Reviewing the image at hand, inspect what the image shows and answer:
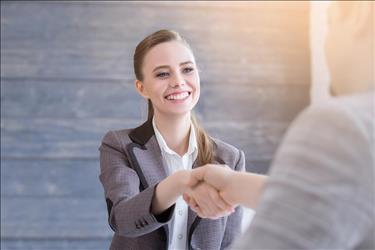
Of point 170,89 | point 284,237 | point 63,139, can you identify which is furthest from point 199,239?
point 63,139

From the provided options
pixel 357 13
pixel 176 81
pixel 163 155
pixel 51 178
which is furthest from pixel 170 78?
pixel 51 178

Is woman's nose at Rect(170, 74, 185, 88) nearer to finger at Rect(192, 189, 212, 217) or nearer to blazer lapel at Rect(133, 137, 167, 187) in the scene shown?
blazer lapel at Rect(133, 137, 167, 187)

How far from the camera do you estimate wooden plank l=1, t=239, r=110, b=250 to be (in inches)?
81.8

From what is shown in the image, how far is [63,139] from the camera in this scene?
208cm

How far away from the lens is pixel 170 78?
3.94ft

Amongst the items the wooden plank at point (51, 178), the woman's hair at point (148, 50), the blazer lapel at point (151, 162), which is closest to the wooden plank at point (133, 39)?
the wooden plank at point (51, 178)

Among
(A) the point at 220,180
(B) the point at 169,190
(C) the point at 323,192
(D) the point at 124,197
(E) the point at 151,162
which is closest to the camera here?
(C) the point at 323,192

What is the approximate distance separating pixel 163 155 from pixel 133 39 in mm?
1005

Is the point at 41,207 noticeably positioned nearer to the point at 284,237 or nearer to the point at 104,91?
the point at 104,91

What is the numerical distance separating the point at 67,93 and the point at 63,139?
0.53 ft

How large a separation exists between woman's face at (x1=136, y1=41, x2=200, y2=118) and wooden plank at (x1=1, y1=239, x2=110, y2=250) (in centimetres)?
99

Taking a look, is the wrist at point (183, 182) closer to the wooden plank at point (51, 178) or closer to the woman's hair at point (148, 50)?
the woman's hair at point (148, 50)

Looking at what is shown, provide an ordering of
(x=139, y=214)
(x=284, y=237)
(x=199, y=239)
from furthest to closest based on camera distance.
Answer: (x=199, y=239), (x=139, y=214), (x=284, y=237)

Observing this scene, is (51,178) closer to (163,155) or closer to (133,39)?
(133,39)
